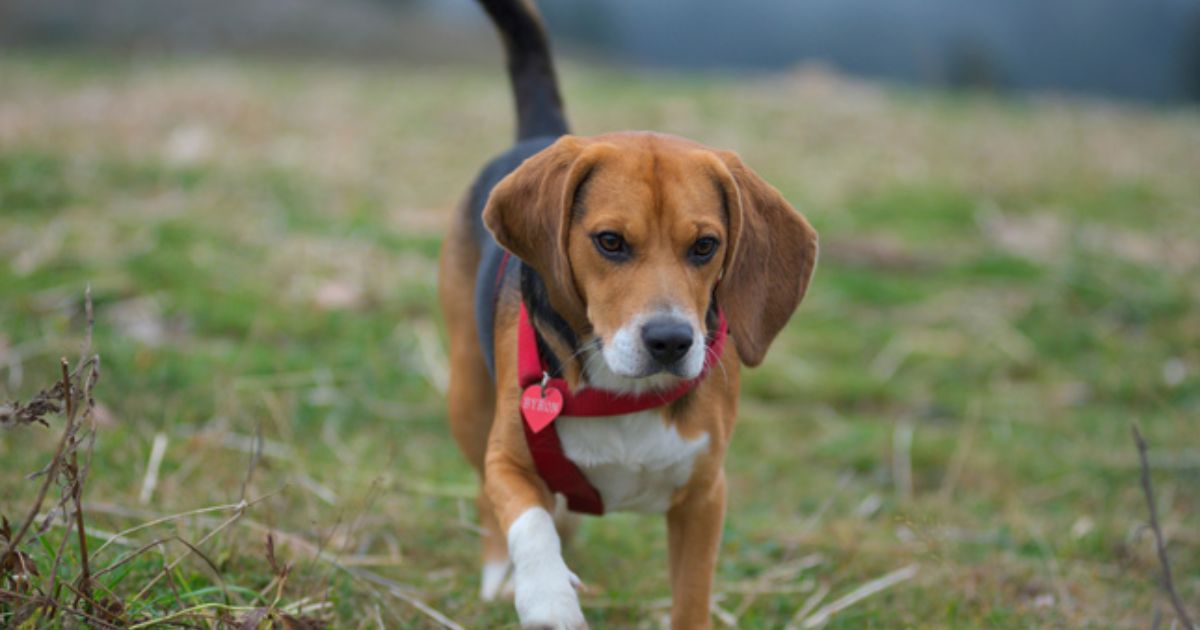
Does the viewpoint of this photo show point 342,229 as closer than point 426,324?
No

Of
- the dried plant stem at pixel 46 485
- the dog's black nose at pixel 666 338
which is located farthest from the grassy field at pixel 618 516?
the dog's black nose at pixel 666 338

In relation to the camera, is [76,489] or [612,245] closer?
[76,489]

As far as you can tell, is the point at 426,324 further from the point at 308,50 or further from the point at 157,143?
the point at 308,50

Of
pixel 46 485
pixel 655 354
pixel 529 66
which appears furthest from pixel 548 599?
pixel 529 66

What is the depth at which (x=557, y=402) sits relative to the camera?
11.8 ft

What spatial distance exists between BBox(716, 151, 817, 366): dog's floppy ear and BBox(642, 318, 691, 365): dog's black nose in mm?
411

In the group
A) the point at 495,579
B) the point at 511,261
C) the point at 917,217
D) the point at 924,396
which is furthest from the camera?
the point at 917,217

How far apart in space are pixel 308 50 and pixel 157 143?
30565mm

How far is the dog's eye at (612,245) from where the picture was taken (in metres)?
3.43

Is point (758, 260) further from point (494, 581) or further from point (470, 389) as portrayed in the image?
point (494, 581)

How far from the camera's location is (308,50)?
41.5 metres

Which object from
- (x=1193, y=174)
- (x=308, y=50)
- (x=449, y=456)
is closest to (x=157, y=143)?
(x=449, y=456)

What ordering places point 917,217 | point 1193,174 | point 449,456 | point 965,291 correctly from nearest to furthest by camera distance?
A: 1. point 449,456
2. point 965,291
3. point 917,217
4. point 1193,174

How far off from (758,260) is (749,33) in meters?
149
